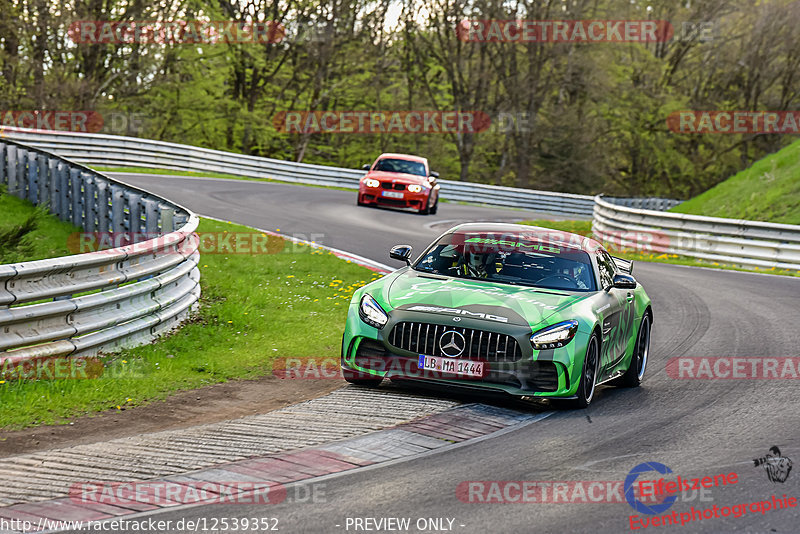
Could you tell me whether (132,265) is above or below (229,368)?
above

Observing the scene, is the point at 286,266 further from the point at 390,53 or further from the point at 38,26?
the point at 390,53

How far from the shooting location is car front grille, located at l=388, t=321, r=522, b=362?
7.94m

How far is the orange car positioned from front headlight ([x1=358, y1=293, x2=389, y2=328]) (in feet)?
64.6

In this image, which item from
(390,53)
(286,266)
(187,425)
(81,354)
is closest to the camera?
(187,425)

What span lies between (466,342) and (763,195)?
73.1 ft

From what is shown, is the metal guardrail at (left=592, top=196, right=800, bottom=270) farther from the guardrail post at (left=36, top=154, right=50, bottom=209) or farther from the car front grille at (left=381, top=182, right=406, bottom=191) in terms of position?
the guardrail post at (left=36, top=154, right=50, bottom=209)

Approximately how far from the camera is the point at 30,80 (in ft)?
129

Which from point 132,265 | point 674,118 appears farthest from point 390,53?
point 132,265

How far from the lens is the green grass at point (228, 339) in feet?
25.2

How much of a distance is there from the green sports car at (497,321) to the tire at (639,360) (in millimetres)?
146

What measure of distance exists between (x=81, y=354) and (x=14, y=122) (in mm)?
32104

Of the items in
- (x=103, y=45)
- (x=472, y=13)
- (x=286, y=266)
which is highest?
(x=472, y=13)
